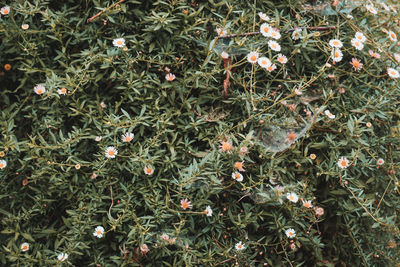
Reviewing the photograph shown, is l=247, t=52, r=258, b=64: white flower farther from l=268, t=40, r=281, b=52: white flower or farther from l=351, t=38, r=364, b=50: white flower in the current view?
l=351, t=38, r=364, b=50: white flower

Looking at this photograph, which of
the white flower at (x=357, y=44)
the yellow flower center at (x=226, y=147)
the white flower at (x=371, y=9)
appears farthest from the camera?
the white flower at (x=371, y=9)

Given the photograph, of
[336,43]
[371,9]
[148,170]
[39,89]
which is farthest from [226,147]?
[371,9]

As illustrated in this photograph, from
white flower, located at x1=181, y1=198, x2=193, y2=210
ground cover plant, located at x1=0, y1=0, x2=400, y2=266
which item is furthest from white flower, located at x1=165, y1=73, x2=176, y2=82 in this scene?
white flower, located at x1=181, y1=198, x2=193, y2=210

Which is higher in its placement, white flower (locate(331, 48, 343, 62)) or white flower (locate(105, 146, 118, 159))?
white flower (locate(331, 48, 343, 62))

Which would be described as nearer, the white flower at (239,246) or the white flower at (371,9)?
the white flower at (239,246)

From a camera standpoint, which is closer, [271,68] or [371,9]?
[271,68]

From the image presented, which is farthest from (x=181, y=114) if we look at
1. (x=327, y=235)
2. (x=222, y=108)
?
(x=327, y=235)

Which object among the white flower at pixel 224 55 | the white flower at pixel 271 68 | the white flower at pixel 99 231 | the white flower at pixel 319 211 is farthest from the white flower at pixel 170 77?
the white flower at pixel 319 211

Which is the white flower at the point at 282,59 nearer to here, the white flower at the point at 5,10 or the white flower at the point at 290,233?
the white flower at the point at 290,233

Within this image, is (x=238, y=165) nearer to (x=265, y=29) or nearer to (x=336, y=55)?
(x=265, y=29)
